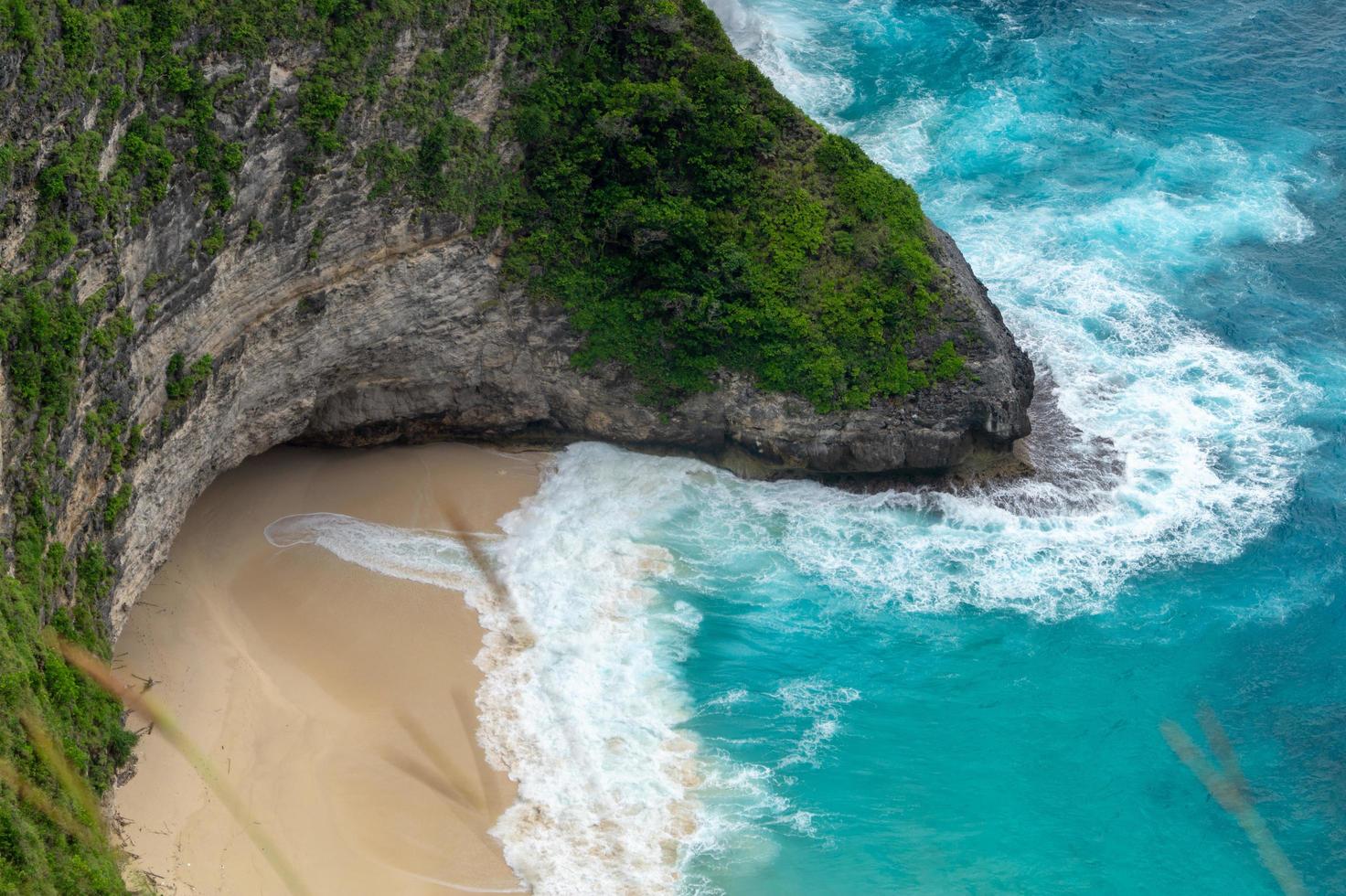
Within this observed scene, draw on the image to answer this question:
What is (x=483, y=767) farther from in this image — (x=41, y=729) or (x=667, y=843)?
(x=41, y=729)

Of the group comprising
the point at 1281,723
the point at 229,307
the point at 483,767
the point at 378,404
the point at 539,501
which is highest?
the point at 229,307

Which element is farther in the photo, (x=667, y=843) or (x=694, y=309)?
(x=694, y=309)

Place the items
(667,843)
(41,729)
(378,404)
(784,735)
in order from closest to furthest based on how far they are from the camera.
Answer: (41,729), (667,843), (784,735), (378,404)

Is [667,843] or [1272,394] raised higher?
[1272,394]

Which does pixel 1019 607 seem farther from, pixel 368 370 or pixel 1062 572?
pixel 368 370

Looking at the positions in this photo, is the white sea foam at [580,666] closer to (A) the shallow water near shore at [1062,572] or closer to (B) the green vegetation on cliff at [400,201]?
(A) the shallow water near shore at [1062,572]

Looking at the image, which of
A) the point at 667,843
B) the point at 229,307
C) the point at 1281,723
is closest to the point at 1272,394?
the point at 1281,723

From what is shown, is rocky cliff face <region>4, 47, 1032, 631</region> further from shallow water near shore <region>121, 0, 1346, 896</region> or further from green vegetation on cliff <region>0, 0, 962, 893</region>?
shallow water near shore <region>121, 0, 1346, 896</region>
